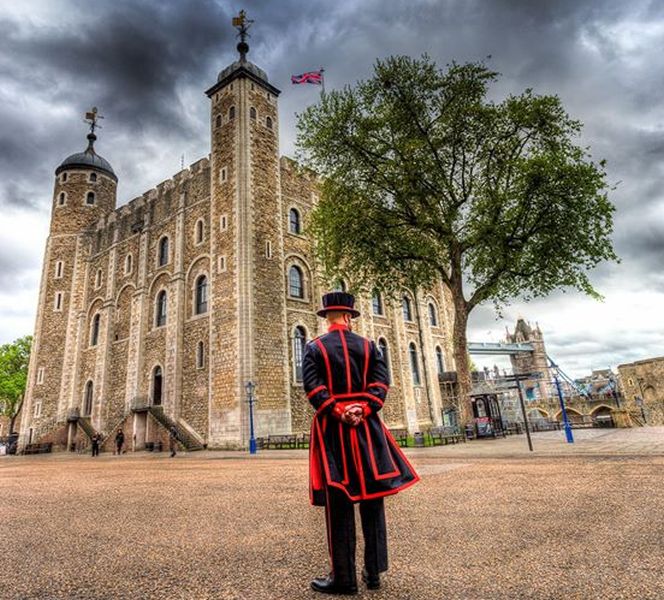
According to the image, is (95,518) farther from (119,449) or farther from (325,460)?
(119,449)

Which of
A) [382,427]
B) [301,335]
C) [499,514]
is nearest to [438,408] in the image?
[301,335]

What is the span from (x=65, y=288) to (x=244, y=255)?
19939mm

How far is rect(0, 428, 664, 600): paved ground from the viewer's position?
2648 millimetres

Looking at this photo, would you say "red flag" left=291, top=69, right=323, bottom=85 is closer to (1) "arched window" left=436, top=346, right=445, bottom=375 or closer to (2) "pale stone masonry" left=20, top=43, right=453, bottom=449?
(2) "pale stone masonry" left=20, top=43, right=453, bottom=449

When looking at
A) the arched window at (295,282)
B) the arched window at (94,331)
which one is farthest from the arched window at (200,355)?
the arched window at (94,331)

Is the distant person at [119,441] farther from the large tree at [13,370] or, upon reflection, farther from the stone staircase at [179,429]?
the large tree at [13,370]

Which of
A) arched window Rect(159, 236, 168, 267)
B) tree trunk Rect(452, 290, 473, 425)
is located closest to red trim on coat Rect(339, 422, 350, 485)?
tree trunk Rect(452, 290, 473, 425)

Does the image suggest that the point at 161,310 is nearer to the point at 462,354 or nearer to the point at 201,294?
the point at 201,294

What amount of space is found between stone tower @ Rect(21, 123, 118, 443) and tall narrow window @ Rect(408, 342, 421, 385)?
71.9 ft

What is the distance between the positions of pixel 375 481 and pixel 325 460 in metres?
Result: 0.33

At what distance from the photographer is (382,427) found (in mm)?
2879

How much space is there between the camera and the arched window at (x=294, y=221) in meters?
24.7

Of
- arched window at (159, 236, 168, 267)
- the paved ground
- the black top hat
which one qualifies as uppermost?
arched window at (159, 236, 168, 267)

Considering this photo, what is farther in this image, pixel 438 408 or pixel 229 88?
pixel 438 408
